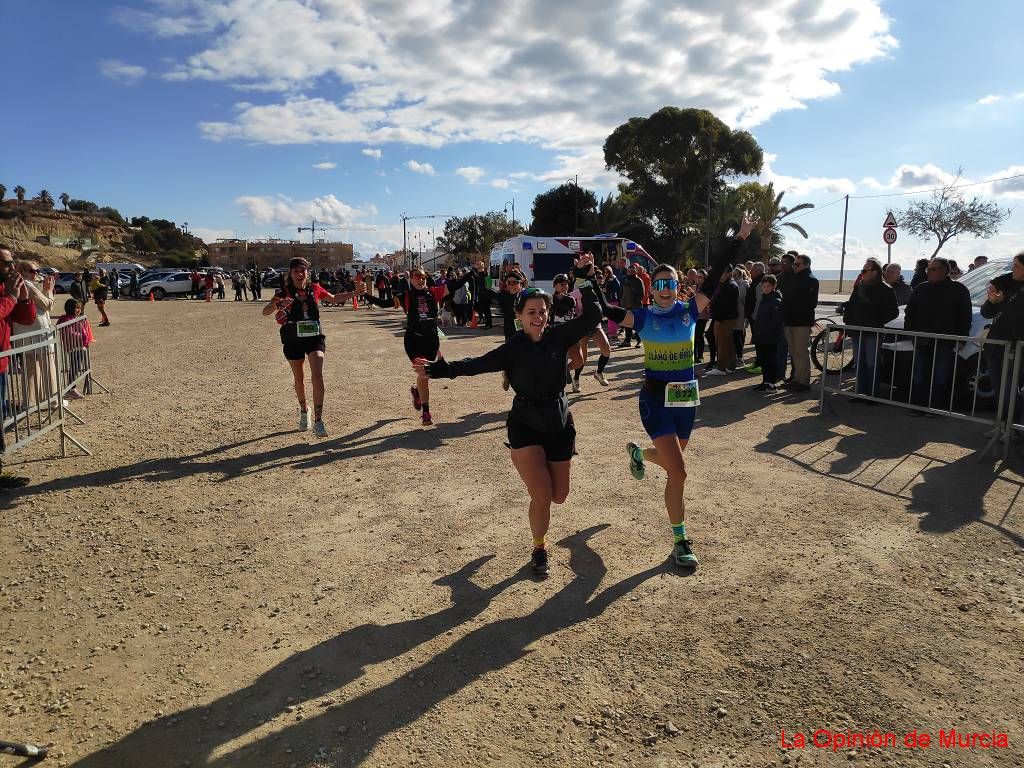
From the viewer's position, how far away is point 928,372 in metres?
8.17

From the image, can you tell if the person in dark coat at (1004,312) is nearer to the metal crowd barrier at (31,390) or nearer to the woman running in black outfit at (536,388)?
the woman running in black outfit at (536,388)

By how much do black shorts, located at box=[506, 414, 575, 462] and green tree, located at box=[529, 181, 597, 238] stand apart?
2034 inches

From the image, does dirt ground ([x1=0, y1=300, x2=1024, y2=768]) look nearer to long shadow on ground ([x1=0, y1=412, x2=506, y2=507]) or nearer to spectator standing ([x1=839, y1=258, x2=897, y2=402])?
long shadow on ground ([x1=0, y1=412, x2=506, y2=507])

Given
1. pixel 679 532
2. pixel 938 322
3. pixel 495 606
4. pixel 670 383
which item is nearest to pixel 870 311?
pixel 938 322

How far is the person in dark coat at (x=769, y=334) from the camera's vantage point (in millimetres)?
9766

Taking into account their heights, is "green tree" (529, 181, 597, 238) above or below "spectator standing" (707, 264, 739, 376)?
above

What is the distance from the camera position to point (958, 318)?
7.61m

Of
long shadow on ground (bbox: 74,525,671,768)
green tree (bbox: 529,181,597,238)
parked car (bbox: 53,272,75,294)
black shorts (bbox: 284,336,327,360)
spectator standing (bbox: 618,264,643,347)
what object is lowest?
long shadow on ground (bbox: 74,525,671,768)

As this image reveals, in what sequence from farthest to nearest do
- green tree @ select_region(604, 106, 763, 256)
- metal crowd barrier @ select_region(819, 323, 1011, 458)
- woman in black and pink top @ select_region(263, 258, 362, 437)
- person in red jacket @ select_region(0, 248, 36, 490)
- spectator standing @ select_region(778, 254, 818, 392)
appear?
green tree @ select_region(604, 106, 763, 256)
spectator standing @ select_region(778, 254, 818, 392)
woman in black and pink top @ select_region(263, 258, 362, 437)
metal crowd barrier @ select_region(819, 323, 1011, 458)
person in red jacket @ select_region(0, 248, 36, 490)

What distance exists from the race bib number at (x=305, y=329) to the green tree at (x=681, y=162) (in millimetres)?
45076

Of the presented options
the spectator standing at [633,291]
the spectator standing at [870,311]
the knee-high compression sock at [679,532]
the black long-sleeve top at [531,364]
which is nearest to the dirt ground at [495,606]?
the knee-high compression sock at [679,532]

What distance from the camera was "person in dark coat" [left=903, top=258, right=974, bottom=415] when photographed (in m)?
7.61

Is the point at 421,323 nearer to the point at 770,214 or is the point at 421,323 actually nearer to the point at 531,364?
the point at 531,364

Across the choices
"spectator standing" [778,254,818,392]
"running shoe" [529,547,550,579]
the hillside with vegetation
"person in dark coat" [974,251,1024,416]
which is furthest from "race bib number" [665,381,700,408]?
the hillside with vegetation
